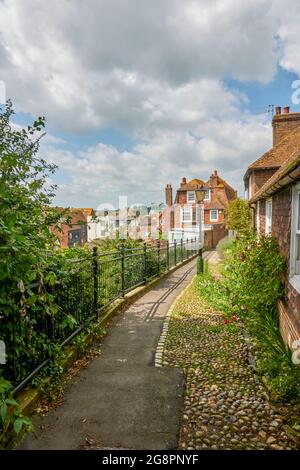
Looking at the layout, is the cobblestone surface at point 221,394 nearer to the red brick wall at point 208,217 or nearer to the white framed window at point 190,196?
the red brick wall at point 208,217

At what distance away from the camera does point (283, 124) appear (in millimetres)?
16094

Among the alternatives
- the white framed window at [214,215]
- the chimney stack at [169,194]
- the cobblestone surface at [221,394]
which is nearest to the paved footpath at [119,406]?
the cobblestone surface at [221,394]

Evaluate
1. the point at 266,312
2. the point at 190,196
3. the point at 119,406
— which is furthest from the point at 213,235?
the point at 119,406

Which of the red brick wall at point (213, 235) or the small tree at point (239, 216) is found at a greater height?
the small tree at point (239, 216)

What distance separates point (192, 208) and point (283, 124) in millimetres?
20982

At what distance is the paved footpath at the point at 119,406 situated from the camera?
2.81 m

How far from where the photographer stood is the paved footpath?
9.21 feet

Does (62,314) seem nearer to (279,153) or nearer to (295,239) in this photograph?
(295,239)

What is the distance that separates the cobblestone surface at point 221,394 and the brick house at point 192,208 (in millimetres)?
29664

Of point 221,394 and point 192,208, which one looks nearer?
point 221,394

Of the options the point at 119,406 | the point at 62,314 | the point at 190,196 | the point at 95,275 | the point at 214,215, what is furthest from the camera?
the point at 190,196
